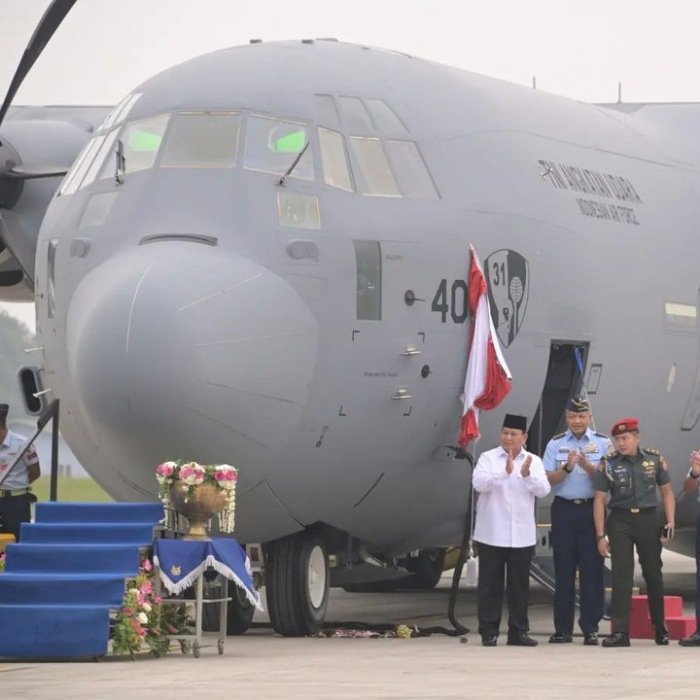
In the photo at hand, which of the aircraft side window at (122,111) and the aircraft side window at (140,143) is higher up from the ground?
the aircraft side window at (122,111)

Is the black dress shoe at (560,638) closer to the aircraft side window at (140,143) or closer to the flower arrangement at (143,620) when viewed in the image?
the flower arrangement at (143,620)

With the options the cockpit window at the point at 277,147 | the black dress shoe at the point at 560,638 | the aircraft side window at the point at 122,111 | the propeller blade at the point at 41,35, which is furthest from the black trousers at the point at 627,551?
the propeller blade at the point at 41,35

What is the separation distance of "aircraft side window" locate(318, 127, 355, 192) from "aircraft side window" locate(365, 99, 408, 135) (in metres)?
0.42

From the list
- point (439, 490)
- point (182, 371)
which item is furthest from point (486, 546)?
point (182, 371)

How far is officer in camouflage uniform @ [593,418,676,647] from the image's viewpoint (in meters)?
14.3

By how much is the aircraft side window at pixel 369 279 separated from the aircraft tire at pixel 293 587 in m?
1.86

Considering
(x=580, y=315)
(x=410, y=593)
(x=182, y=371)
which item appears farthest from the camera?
(x=410, y=593)

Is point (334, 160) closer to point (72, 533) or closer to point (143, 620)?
point (72, 533)

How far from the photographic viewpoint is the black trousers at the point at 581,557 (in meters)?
14.6

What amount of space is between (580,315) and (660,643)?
2874mm

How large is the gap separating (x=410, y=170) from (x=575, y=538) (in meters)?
2.97

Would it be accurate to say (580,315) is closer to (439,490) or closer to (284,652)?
(439,490)

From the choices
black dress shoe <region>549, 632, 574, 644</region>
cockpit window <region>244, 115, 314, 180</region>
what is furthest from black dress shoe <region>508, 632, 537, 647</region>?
cockpit window <region>244, 115, 314, 180</region>

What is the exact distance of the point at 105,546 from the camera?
44.0 feet
